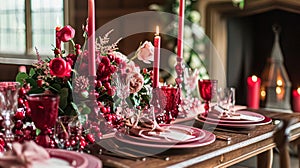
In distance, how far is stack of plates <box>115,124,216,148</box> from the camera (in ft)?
4.44

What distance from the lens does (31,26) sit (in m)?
5.43

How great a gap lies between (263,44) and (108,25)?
152cm

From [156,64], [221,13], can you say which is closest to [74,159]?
[156,64]

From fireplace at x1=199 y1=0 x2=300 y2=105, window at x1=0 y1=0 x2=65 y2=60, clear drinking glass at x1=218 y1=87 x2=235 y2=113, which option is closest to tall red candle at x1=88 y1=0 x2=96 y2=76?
clear drinking glass at x1=218 y1=87 x2=235 y2=113

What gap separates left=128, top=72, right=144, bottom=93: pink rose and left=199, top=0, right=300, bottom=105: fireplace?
2.70 m

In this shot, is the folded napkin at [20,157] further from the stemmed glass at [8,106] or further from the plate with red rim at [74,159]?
the stemmed glass at [8,106]

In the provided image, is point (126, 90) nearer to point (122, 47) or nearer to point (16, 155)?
point (16, 155)

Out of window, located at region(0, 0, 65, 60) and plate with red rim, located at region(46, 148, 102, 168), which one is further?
window, located at region(0, 0, 65, 60)

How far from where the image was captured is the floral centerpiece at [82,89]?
1.33m

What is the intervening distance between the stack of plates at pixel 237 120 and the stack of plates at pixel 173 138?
18cm

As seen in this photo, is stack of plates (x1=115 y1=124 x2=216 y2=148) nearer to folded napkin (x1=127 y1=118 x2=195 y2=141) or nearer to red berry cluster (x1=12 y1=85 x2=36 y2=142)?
folded napkin (x1=127 y1=118 x2=195 y2=141)

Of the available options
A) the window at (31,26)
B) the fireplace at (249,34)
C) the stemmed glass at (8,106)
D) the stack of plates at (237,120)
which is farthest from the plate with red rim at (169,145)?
the window at (31,26)

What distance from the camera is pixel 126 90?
4.94ft

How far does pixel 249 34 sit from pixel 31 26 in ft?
8.32
